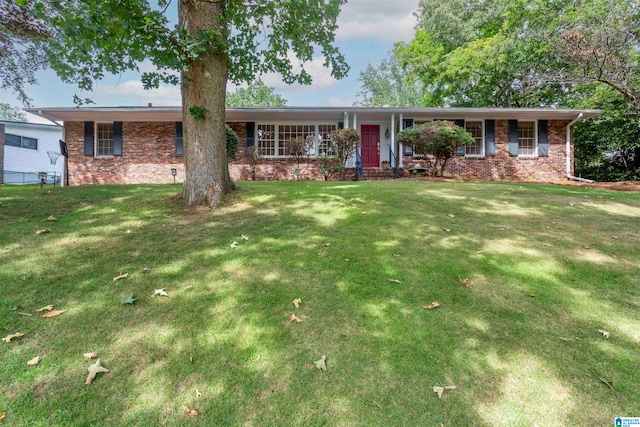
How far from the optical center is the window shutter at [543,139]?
13500 millimetres

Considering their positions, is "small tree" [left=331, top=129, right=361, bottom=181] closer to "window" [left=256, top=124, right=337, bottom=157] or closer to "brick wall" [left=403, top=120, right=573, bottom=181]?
"window" [left=256, top=124, right=337, bottom=157]

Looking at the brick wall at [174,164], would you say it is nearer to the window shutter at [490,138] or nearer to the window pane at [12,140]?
the window shutter at [490,138]

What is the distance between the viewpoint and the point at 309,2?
5973 mm

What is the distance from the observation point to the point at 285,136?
14.3 meters

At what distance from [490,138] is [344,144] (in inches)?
251

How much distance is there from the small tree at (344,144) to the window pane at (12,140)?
2010 cm

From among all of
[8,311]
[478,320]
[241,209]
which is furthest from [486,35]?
[8,311]

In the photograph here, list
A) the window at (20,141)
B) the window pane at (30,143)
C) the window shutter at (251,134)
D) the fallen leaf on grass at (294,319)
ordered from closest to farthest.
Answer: the fallen leaf on grass at (294,319) → the window shutter at (251,134) → the window at (20,141) → the window pane at (30,143)

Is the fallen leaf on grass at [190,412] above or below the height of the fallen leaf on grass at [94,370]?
below

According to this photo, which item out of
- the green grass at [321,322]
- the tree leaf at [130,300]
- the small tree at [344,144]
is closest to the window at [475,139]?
the small tree at [344,144]

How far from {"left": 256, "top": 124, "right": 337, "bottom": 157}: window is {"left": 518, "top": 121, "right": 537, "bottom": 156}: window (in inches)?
306

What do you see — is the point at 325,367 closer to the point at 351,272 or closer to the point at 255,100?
the point at 351,272

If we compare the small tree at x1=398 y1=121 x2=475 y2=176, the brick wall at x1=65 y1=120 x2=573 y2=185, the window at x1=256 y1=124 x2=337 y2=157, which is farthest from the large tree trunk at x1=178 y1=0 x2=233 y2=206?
the window at x1=256 y1=124 x2=337 y2=157

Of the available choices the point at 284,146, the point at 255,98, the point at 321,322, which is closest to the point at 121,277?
the point at 321,322
